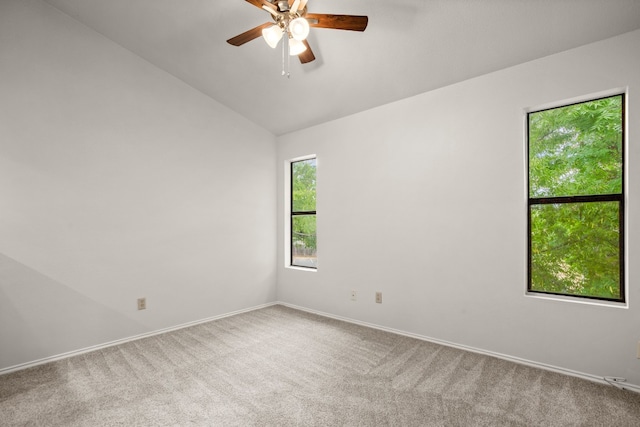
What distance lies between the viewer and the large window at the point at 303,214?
13.9 feet

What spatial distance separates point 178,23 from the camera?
2.77 meters

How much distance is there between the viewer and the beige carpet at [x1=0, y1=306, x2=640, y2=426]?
185 centimetres

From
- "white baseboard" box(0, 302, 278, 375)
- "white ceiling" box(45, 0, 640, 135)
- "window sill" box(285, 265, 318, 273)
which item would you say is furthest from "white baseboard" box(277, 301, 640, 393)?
"white ceiling" box(45, 0, 640, 135)

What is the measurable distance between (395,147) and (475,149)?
793mm

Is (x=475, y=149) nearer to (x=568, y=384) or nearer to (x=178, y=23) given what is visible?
(x=568, y=384)

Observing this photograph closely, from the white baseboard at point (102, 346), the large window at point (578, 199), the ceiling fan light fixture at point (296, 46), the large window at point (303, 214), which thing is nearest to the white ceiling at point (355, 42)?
the ceiling fan light fixture at point (296, 46)

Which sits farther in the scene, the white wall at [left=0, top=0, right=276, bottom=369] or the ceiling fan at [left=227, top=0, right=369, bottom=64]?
the white wall at [left=0, top=0, right=276, bottom=369]

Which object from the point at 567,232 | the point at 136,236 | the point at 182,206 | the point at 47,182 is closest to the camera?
the point at 567,232

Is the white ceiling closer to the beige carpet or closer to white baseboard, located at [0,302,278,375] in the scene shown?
the beige carpet

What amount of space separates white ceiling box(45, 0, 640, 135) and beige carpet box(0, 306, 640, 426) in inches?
97.2

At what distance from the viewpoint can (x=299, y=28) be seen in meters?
1.90

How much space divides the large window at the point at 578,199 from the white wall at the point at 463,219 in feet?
0.51

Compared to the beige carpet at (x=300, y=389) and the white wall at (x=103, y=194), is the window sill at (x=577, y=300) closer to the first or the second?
the beige carpet at (x=300, y=389)

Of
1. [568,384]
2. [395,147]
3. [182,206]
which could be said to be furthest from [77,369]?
[568,384]
